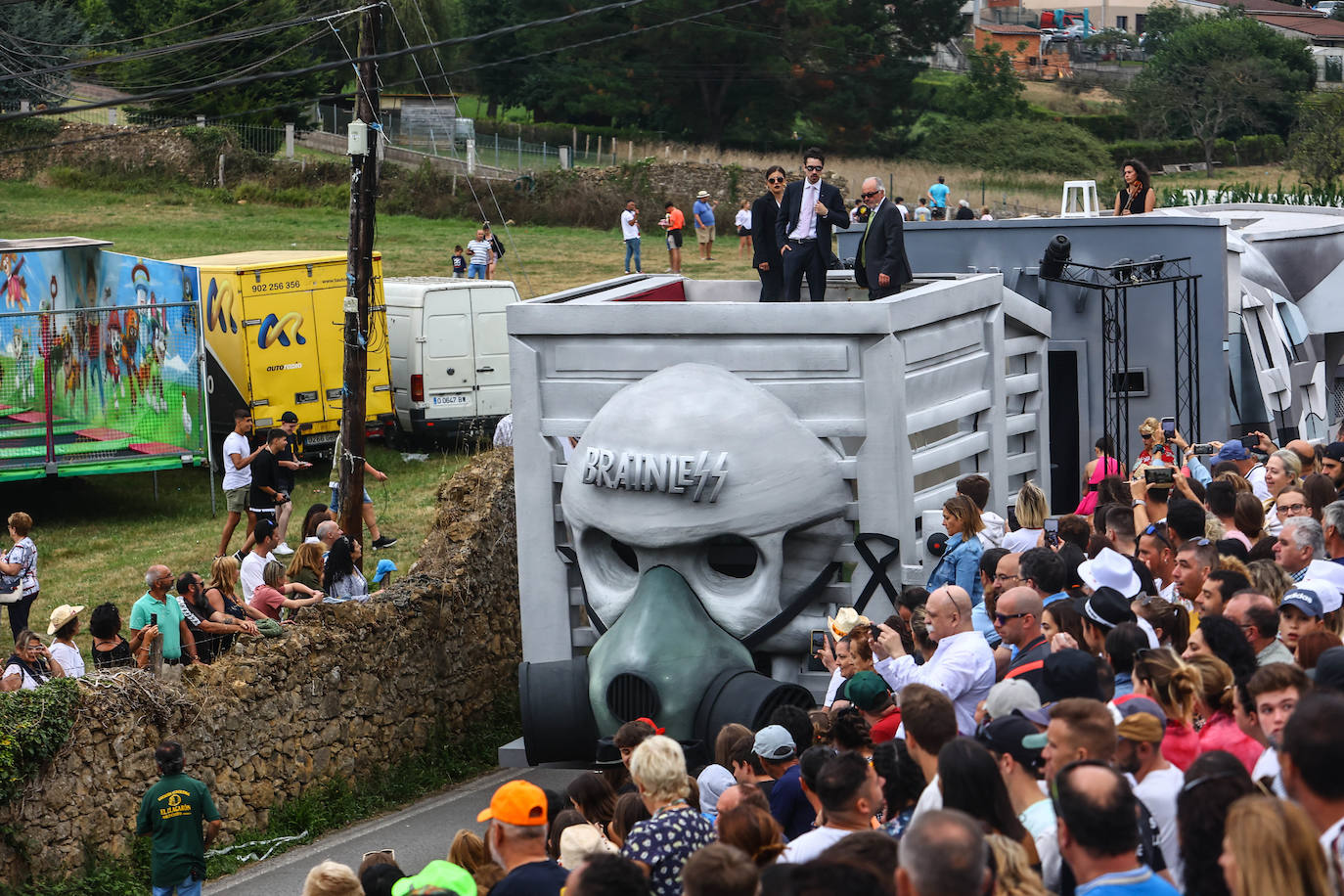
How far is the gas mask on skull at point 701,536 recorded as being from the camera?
9.48m

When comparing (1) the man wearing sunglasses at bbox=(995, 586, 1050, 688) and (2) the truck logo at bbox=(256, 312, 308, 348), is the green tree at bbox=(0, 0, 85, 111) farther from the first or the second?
(1) the man wearing sunglasses at bbox=(995, 586, 1050, 688)

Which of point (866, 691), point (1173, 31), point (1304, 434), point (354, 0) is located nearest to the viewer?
point (866, 691)

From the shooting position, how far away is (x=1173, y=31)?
7844 cm

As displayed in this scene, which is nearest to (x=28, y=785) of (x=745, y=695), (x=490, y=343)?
(x=745, y=695)

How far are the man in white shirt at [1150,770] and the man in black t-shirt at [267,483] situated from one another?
40.7 ft

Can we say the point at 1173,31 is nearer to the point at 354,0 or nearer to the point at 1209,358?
the point at 354,0

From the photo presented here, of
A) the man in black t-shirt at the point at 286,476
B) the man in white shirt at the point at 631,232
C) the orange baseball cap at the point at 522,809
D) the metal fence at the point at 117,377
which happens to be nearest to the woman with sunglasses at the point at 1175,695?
the orange baseball cap at the point at 522,809

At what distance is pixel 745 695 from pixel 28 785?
4244 mm

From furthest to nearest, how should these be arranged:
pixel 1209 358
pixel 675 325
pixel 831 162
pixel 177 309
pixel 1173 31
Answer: pixel 1173 31
pixel 831 162
pixel 177 309
pixel 1209 358
pixel 675 325

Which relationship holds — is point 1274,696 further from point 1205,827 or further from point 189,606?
point 189,606

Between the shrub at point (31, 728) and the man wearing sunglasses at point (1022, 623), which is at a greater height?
the man wearing sunglasses at point (1022, 623)

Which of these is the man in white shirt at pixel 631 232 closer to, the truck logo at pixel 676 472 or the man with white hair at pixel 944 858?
the truck logo at pixel 676 472

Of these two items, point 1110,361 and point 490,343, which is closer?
point 1110,361

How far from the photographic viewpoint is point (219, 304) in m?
20.0
